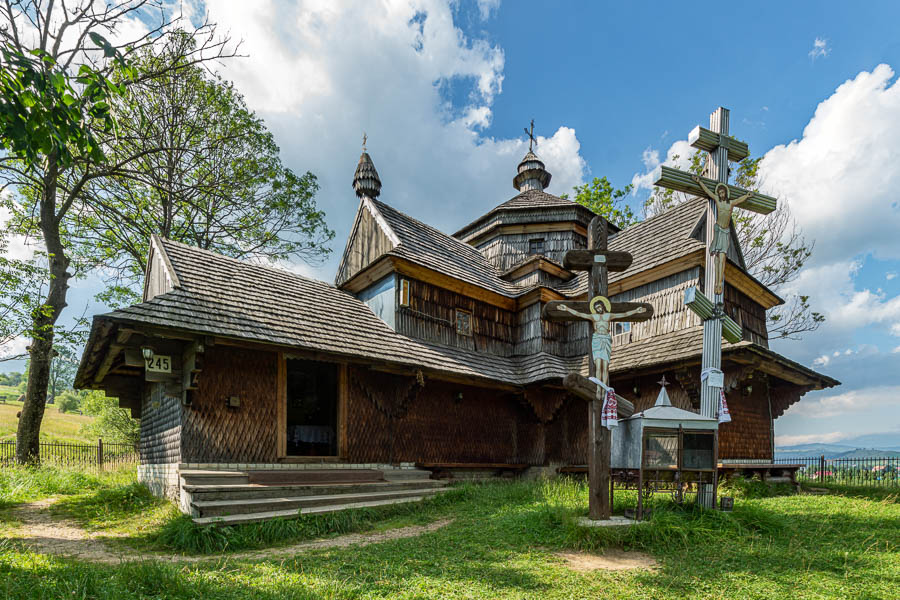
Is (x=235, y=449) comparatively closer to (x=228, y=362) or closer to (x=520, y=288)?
(x=228, y=362)

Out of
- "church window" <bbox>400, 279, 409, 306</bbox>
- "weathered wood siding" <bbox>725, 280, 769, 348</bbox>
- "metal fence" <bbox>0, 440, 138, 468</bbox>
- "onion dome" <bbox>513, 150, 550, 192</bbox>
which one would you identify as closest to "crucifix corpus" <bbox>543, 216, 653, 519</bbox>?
"church window" <bbox>400, 279, 409, 306</bbox>

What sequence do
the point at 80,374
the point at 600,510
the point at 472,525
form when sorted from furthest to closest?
1. the point at 80,374
2. the point at 472,525
3. the point at 600,510

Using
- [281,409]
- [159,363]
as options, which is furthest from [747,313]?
[159,363]

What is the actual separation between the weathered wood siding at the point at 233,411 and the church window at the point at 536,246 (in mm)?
11006

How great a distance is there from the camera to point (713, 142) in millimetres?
7898

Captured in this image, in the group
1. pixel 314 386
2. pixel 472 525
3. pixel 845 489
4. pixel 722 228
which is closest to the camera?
pixel 472 525

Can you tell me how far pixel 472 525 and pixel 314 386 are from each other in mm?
8891

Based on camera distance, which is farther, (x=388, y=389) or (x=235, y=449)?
(x=388, y=389)

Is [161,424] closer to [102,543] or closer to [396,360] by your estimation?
[102,543]

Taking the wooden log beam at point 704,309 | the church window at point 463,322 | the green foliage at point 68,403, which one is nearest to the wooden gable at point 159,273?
the church window at point 463,322

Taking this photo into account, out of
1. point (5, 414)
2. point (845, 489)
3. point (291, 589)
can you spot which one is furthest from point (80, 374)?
point (5, 414)

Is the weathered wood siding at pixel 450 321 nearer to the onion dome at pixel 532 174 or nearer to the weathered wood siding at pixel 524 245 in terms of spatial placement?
the weathered wood siding at pixel 524 245

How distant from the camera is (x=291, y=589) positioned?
4.34m

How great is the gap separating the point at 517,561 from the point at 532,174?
60.5 ft
